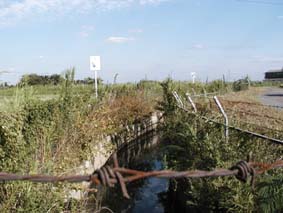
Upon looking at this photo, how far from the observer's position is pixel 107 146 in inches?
499

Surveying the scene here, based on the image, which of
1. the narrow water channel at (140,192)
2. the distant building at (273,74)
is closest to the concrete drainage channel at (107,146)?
the narrow water channel at (140,192)

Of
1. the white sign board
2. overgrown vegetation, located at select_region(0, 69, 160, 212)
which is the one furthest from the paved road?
overgrown vegetation, located at select_region(0, 69, 160, 212)

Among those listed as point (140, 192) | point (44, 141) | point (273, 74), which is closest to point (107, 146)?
point (140, 192)

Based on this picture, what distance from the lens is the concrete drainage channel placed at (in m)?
7.63

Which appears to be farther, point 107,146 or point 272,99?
point 272,99

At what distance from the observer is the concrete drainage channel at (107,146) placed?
7626mm

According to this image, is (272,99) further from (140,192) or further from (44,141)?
(44,141)

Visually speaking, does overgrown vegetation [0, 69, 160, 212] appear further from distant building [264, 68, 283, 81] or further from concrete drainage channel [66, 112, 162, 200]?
distant building [264, 68, 283, 81]

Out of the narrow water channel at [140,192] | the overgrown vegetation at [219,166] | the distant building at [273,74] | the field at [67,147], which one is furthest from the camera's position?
the distant building at [273,74]

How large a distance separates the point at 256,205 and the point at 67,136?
403 centimetres

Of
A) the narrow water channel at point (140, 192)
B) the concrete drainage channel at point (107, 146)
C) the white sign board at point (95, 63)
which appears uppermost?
the white sign board at point (95, 63)

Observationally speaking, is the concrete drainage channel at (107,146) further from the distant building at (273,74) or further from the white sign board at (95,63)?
the distant building at (273,74)

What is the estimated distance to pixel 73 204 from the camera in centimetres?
659

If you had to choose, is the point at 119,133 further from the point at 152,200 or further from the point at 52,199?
the point at 52,199
